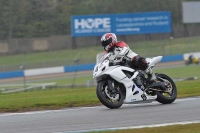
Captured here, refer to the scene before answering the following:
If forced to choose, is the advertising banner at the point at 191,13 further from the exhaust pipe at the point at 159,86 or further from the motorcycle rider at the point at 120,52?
the motorcycle rider at the point at 120,52

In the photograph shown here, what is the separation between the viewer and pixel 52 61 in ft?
143

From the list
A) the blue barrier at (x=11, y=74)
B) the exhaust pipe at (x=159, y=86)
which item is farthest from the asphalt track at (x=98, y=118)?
the blue barrier at (x=11, y=74)

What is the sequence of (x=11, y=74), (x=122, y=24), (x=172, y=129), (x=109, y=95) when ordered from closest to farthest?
(x=172, y=129) < (x=109, y=95) < (x=11, y=74) < (x=122, y=24)

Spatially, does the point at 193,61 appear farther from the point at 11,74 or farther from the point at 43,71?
the point at 11,74

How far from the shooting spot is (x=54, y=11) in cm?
5225

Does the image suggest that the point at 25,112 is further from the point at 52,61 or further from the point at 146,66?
the point at 52,61

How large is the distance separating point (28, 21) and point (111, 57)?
41.8m

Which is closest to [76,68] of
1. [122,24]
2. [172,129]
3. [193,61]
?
[193,61]

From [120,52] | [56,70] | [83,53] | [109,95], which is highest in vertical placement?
[120,52]

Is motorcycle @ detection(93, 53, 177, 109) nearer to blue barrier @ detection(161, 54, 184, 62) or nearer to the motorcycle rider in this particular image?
the motorcycle rider

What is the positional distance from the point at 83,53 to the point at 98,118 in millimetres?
38342

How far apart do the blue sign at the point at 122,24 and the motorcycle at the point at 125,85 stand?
125 feet

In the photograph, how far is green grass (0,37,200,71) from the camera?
1725 inches

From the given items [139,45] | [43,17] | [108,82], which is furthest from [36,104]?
[43,17]
